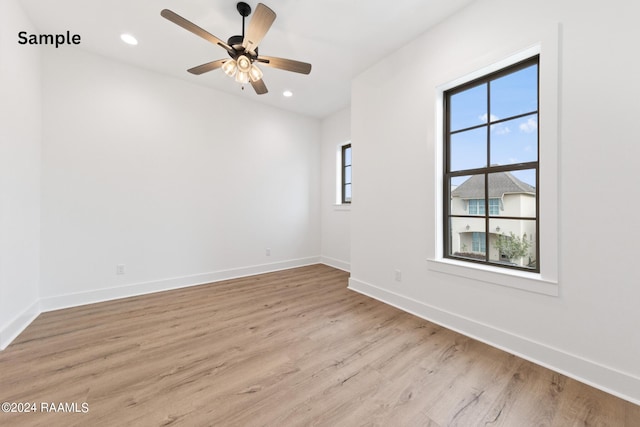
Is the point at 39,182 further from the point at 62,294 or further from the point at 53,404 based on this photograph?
the point at 53,404

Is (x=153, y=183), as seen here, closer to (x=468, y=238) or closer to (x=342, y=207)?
(x=342, y=207)

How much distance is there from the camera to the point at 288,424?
1.30 metres

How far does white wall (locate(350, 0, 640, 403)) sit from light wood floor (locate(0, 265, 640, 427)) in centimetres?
22

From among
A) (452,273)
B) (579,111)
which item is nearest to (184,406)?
(452,273)

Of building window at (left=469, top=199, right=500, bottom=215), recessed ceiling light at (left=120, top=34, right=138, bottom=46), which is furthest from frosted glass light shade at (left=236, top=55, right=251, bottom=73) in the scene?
building window at (left=469, top=199, right=500, bottom=215)

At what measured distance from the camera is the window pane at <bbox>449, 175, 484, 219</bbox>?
2316 mm

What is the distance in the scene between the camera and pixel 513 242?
210 cm

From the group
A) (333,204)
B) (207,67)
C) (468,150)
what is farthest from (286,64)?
(333,204)

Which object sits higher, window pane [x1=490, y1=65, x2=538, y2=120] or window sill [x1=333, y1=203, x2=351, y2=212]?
window pane [x1=490, y1=65, x2=538, y2=120]

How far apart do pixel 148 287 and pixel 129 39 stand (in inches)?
118

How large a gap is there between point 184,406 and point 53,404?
778 mm

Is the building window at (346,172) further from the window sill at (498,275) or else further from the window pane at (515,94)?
the window pane at (515,94)

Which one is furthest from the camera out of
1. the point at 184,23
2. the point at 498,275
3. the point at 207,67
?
the point at 207,67

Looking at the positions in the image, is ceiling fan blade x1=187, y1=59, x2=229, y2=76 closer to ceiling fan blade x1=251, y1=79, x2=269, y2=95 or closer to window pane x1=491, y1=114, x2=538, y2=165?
ceiling fan blade x1=251, y1=79, x2=269, y2=95
